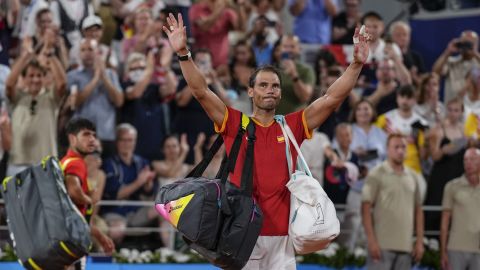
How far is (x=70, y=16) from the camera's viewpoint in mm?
14633

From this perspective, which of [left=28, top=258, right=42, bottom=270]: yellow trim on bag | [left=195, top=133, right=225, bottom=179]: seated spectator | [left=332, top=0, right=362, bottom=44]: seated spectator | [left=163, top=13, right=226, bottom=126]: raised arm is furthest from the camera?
[left=332, top=0, right=362, bottom=44]: seated spectator

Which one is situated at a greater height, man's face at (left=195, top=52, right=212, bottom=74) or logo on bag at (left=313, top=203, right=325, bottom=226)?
man's face at (left=195, top=52, right=212, bottom=74)

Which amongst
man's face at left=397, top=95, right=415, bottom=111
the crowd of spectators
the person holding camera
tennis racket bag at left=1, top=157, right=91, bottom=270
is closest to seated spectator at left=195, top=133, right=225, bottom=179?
the crowd of spectators

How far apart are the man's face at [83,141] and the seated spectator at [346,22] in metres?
7.54

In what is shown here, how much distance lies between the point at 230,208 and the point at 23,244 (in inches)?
112

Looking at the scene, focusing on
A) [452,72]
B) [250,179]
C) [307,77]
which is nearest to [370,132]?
[307,77]

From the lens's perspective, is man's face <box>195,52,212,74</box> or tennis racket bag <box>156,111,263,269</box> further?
man's face <box>195,52,212,74</box>

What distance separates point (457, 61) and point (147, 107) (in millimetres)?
5211

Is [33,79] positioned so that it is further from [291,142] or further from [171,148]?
[291,142]

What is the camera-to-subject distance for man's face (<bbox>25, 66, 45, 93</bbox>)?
42.2 ft

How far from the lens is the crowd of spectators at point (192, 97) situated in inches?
512

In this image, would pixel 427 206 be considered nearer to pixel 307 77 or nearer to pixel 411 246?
pixel 411 246

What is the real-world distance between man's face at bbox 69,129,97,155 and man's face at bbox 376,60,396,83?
601cm

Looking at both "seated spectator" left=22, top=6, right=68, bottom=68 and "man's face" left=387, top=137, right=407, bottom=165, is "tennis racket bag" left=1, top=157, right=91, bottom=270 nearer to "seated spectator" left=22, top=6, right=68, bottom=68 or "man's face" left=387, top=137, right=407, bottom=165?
"seated spectator" left=22, top=6, right=68, bottom=68
